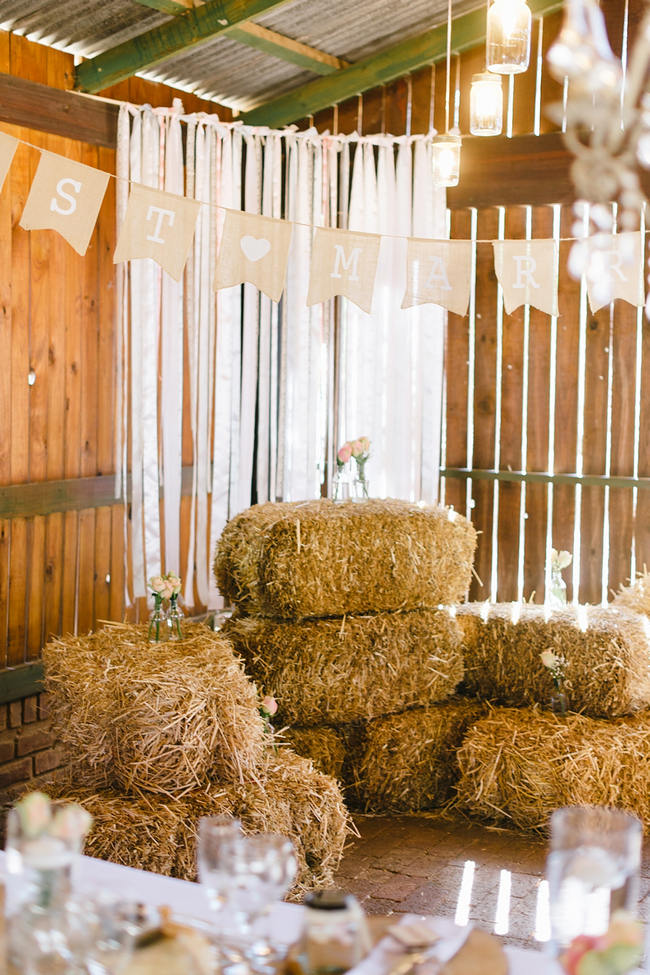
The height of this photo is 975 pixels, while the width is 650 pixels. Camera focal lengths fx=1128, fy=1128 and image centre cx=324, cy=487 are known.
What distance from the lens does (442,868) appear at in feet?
12.1

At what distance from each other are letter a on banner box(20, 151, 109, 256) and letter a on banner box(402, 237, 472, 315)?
4.41 ft

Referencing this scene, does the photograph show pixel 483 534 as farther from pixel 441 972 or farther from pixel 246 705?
pixel 441 972

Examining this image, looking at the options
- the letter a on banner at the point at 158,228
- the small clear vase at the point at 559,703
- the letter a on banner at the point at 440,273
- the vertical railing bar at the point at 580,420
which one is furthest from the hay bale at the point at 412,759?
the letter a on banner at the point at 158,228

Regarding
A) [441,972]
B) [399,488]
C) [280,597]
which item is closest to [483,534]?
[399,488]

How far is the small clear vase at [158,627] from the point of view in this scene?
3584 millimetres

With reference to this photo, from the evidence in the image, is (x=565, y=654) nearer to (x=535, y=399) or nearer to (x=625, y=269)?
(x=625, y=269)

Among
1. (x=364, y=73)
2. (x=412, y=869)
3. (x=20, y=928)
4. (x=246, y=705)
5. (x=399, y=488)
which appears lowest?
(x=412, y=869)

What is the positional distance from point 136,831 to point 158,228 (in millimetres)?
1848

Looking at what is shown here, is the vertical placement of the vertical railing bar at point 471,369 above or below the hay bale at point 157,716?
above

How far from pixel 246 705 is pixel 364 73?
126 inches

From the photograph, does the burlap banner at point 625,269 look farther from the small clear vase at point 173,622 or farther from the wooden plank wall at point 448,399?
the small clear vase at point 173,622

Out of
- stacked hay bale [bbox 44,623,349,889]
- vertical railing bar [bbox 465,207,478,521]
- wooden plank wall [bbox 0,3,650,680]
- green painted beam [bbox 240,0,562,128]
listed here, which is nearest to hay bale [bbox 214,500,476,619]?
stacked hay bale [bbox 44,623,349,889]

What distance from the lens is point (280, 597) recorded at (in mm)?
4066

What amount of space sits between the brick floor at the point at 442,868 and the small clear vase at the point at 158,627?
3.10 ft
